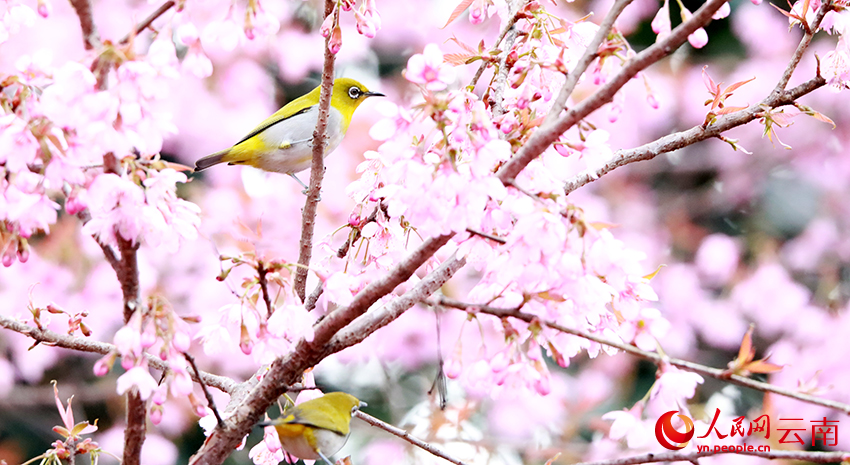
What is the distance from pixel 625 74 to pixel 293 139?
88.5 inches

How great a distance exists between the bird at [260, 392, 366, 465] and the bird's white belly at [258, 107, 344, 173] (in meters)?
1.66

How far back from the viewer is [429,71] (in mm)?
1201

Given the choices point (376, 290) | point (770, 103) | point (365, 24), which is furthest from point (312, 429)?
point (770, 103)

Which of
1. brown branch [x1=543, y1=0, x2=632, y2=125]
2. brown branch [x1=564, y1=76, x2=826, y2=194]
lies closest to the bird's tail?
brown branch [x1=564, y1=76, x2=826, y2=194]

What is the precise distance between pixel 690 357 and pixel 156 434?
385cm

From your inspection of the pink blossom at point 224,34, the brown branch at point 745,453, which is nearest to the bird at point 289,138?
the pink blossom at point 224,34

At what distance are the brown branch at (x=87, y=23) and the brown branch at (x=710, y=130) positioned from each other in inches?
38.8

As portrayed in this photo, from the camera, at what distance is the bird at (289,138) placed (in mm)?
3115

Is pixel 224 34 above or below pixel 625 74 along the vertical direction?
above

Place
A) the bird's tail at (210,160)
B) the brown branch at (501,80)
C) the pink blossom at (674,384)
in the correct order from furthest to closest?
1. the bird's tail at (210,160)
2. the brown branch at (501,80)
3. the pink blossom at (674,384)

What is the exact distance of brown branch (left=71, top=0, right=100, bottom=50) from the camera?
104cm

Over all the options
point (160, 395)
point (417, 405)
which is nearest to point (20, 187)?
point (160, 395)

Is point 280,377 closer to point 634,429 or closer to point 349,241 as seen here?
point 349,241

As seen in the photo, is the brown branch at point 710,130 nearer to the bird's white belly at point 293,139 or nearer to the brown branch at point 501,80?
the brown branch at point 501,80
